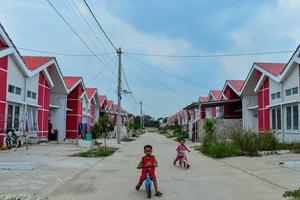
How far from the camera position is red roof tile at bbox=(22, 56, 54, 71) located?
79.1ft

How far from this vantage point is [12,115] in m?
20.8

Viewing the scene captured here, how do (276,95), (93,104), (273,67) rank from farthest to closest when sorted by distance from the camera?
1. (93,104)
2. (273,67)
3. (276,95)

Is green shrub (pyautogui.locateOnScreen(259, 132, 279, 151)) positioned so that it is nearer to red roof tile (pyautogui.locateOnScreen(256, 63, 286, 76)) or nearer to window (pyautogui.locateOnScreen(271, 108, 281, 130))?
window (pyautogui.locateOnScreen(271, 108, 281, 130))

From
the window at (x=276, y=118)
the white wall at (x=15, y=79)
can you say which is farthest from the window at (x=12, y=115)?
the window at (x=276, y=118)

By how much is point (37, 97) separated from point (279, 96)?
17511mm

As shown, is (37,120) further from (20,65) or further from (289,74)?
(289,74)

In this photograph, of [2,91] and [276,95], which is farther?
[276,95]

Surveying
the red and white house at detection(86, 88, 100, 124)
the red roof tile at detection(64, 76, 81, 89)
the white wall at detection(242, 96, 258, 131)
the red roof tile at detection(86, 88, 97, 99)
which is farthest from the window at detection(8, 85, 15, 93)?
the red roof tile at detection(86, 88, 97, 99)

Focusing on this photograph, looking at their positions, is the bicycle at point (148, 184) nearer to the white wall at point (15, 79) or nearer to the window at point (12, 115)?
the window at point (12, 115)

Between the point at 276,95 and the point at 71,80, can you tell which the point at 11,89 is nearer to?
the point at 71,80

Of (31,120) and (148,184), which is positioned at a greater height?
(31,120)

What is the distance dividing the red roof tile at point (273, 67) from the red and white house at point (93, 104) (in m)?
22.8

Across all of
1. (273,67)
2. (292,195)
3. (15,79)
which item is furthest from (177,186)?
(273,67)

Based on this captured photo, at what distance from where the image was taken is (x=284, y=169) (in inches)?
450
